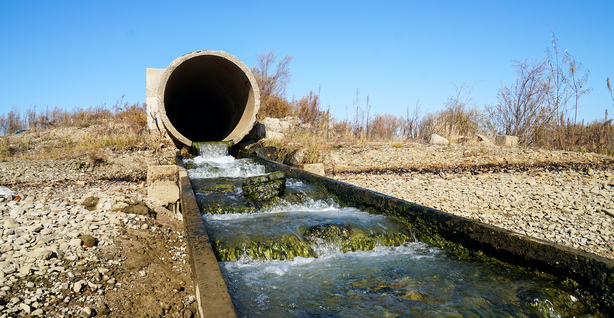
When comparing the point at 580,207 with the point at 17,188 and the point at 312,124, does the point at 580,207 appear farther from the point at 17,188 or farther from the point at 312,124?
the point at 312,124

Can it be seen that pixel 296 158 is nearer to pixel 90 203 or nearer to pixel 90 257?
pixel 90 203

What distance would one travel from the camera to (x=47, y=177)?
5.79 metres

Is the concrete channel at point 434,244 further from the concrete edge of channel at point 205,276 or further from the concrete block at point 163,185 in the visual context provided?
the concrete block at point 163,185

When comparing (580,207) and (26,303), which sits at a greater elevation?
(580,207)

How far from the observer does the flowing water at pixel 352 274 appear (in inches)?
86.7

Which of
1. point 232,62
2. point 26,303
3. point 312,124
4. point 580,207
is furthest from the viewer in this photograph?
point 312,124

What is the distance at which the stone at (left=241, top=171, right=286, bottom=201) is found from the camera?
4.48 metres

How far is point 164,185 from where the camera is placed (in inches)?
190

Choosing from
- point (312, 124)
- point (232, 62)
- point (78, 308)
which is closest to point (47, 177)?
point (232, 62)

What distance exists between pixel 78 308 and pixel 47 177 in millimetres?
4576

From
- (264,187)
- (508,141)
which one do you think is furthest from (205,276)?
(508,141)

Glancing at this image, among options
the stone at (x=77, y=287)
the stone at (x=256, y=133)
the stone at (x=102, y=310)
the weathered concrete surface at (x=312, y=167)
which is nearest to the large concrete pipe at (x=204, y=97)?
the stone at (x=256, y=133)

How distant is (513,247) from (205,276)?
2.24 m

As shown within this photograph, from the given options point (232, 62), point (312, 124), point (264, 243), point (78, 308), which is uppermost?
point (232, 62)
